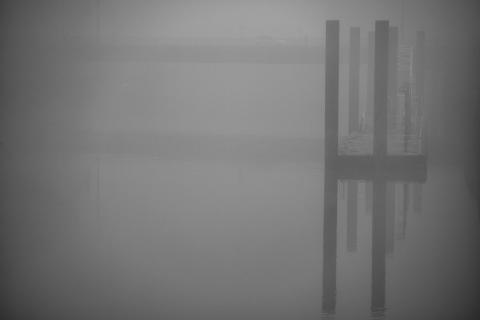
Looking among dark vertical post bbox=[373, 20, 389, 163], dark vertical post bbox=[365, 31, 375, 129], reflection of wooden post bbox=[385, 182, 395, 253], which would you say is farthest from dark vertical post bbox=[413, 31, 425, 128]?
dark vertical post bbox=[373, 20, 389, 163]

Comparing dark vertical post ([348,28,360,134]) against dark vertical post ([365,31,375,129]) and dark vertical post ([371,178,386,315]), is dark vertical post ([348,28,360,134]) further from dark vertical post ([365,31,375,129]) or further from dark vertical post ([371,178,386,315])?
dark vertical post ([371,178,386,315])

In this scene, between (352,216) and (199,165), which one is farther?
(199,165)

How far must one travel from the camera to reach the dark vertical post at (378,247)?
1074mm

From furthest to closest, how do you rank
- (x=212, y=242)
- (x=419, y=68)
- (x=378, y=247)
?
(x=419, y=68) < (x=212, y=242) < (x=378, y=247)

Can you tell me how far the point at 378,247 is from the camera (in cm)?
130

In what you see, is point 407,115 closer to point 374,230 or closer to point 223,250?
point 374,230

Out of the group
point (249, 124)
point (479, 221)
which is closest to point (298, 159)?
point (479, 221)

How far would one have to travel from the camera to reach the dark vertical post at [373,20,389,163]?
1331 millimetres

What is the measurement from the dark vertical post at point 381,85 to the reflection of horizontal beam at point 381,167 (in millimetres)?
35

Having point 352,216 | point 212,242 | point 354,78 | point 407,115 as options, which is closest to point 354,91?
point 354,78

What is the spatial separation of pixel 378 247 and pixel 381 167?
0.19 metres

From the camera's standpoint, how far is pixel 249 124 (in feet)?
19.0

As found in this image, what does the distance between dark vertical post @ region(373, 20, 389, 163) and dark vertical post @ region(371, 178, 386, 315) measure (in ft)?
0.36

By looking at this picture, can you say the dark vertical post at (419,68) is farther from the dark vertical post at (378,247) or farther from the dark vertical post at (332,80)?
the dark vertical post at (332,80)
